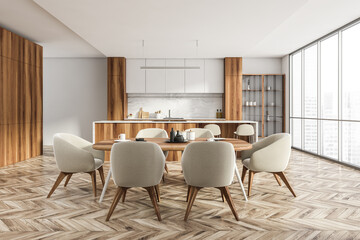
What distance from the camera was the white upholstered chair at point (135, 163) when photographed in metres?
2.67

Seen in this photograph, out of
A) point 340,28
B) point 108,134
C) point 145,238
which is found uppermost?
point 340,28

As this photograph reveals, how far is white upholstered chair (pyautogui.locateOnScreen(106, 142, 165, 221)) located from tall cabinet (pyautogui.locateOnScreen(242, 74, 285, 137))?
6577mm

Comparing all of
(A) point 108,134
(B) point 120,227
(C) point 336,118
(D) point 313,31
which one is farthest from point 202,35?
(B) point 120,227

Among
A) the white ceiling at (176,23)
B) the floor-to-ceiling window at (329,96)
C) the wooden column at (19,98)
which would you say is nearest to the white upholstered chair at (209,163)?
the white ceiling at (176,23)

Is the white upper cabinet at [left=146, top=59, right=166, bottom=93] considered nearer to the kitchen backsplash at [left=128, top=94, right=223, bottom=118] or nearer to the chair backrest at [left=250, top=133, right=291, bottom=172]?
the kitchen backsplash at [left=128, top=94, right=223, bottom=118]

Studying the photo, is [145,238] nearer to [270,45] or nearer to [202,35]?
[202,35]

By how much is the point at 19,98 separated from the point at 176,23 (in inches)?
146

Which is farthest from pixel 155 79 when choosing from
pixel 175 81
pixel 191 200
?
pixel 191 200

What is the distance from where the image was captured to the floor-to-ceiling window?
5.42 metres

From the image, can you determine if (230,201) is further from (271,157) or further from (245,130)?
(245,130)

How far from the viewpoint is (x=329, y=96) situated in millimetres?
6289

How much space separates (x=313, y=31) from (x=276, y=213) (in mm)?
4652

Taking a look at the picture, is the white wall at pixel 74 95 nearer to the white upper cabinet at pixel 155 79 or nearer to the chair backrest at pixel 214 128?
the white upper cabinet at pixel 155 79

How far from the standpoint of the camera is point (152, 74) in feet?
27.8
